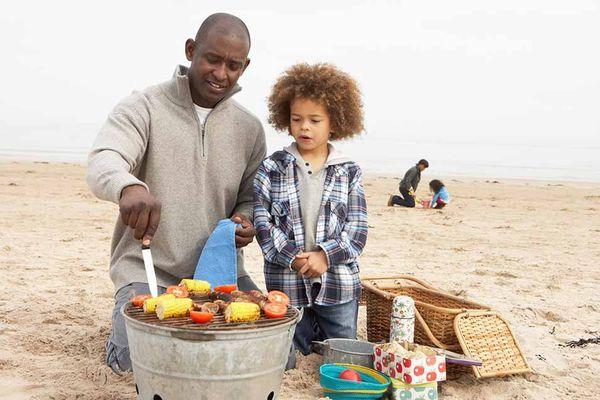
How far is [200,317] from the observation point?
8.29 feet

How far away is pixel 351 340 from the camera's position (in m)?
3.83

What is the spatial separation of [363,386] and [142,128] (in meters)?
1.83

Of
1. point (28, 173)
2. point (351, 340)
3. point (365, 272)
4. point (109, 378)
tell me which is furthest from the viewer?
point (28, 173)

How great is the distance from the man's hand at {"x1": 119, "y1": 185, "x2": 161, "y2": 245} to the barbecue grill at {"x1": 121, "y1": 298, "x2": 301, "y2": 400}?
Result: 1.27 ft

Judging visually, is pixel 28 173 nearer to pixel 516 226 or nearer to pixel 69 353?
pixel 516 226

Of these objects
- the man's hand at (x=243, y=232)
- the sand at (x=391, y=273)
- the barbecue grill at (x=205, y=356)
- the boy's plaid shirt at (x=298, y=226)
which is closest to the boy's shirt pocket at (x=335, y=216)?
the boy's plaid shirt at (x=298, y=226)

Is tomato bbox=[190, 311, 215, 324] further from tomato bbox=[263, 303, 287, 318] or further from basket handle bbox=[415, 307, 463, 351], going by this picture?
basket handle bbox=[415, 307, 463, 351]

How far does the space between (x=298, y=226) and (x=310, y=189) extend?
25 cm

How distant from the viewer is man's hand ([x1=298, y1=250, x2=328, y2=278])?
374 centimetres

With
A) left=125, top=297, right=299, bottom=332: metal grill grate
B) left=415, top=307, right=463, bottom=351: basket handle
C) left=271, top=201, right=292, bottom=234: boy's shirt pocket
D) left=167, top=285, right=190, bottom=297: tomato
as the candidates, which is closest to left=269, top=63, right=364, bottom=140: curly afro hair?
left=271, top=201, right=292, bottom=234: boy's shirt pocket

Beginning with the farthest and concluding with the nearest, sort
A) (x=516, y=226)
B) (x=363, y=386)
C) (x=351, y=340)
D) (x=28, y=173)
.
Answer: (x=28, y=173) → (x=516, y=226) → (x=351, y=340) → (x=363, y=386)

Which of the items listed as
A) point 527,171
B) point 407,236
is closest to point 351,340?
point 407,236

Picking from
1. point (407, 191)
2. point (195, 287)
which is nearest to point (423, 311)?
point (195, 287)

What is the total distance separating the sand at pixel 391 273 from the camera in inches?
142
